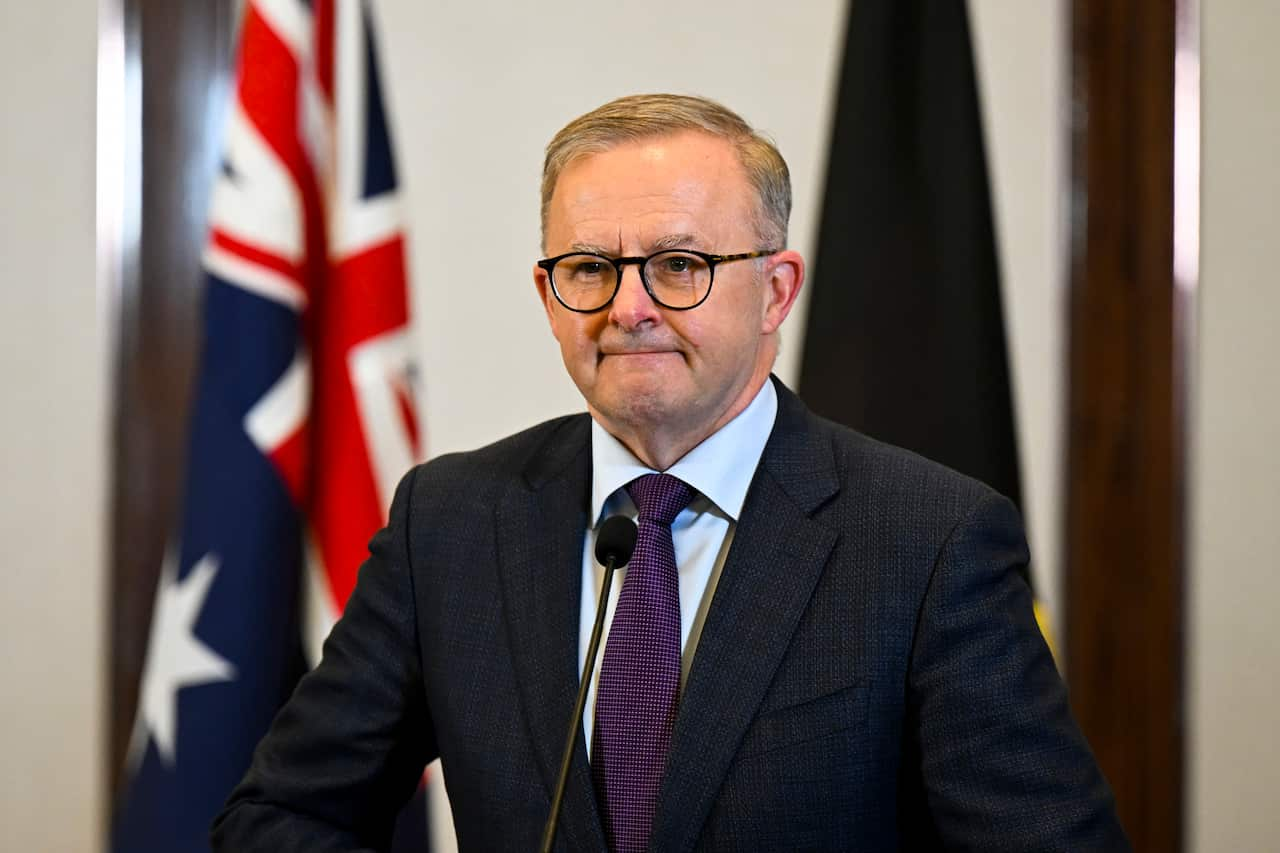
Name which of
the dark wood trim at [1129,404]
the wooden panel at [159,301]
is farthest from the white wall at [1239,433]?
the wooden panel at [159,301]

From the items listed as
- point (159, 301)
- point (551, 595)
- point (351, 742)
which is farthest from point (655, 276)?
point (159, 301)

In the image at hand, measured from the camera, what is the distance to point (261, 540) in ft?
7.18

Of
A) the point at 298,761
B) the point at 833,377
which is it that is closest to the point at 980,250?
the point at 833,377

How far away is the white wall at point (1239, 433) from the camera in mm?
2686

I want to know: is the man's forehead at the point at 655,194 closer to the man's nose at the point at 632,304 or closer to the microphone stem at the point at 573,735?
the man's nose at the point at 632,304

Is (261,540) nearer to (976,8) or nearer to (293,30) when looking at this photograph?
(293,30)

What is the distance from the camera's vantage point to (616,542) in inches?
49.1

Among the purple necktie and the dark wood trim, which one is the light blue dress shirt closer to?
the purple necktie

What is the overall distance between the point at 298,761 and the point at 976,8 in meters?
2.18

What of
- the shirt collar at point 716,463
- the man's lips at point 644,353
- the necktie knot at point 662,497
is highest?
the man's lips at point 644,353

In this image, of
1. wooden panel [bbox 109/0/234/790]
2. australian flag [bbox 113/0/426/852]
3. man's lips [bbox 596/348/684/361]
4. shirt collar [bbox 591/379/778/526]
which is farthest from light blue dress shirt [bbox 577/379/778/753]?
wooden panel [bbox 109/0/234/790]

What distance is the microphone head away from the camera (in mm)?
1243

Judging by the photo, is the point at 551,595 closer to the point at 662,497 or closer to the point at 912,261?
the point at 662,497

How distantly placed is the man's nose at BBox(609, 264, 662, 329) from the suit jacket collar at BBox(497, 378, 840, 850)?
24 centimetres
